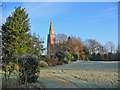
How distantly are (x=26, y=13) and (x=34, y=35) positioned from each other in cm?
301

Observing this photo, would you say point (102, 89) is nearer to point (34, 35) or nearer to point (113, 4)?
point (113, 4)

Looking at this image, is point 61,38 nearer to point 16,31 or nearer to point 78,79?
point 16,31

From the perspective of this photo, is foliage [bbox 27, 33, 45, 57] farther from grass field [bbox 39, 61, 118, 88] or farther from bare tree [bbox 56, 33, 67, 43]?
bare tree [bbox 56, 33, 67, 43]

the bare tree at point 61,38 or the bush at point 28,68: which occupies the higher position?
the bare tree at point 61,38

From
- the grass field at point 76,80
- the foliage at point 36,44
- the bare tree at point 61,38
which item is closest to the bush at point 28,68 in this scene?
the grass field at point 76,80

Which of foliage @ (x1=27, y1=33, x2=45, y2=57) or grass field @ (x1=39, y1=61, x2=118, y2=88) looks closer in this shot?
grass field @ (x1=39, y1=61, x2=118, y2=88)

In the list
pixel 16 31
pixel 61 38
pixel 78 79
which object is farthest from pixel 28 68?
pixel 61 38

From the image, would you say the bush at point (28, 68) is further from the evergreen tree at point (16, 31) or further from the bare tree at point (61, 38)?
the bare tree at point (61, 38)

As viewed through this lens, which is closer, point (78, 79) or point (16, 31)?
point (78, 79)

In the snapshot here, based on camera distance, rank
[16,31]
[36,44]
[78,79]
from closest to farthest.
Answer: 1. [78,79]
2. [16,31]
3. [36,44]

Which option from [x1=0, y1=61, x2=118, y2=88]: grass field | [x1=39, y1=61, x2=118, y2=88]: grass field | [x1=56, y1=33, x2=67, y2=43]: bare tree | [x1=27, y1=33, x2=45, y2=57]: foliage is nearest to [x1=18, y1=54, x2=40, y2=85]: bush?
[x1=0, y1=61, x2=118, y2=88]: grass field

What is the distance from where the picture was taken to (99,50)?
3234 cm

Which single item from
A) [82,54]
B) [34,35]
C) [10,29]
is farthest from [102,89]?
[82,54]

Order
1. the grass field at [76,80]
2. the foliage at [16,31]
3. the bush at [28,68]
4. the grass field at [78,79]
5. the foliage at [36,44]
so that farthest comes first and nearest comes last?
the foliage at [36,44]
the foliage at [16,31]
the grass field at [78,79]
the grass field at [76,80]
the bush at [28,68]
